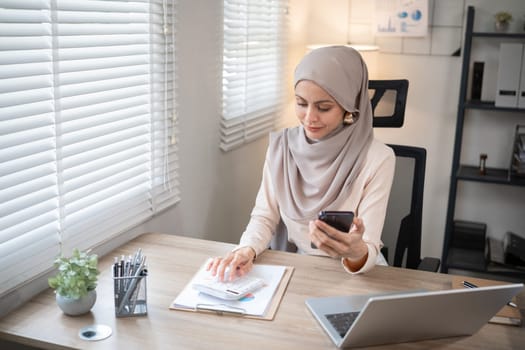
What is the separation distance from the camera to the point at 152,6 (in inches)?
79.0

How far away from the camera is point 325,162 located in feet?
6.56

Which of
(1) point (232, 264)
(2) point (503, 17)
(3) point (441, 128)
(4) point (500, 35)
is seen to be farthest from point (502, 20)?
(1) point (232, 264)

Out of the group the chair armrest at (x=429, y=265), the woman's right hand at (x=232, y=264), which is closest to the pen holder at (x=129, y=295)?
the woman's right hand at (x=232, y=264)

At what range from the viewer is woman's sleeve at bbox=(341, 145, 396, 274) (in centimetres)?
182

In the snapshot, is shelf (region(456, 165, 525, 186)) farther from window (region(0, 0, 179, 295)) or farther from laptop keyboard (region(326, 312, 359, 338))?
laptop keyboard (region(326, 312, 359, 338))

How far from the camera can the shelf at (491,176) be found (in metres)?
3.12

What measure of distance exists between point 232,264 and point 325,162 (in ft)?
1.75

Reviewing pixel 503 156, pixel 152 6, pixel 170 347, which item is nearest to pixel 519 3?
pixel 503 156

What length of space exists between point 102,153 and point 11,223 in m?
0.40

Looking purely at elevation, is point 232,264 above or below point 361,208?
below

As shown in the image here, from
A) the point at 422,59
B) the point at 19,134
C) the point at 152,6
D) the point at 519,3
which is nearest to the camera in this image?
the point at 19,134

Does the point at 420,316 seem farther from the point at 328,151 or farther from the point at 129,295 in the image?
the point at 328,151

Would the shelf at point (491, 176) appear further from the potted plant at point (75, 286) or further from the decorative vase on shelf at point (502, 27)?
the potted plant at point (75, 286)

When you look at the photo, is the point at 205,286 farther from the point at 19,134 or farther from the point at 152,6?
the point at 152,6
